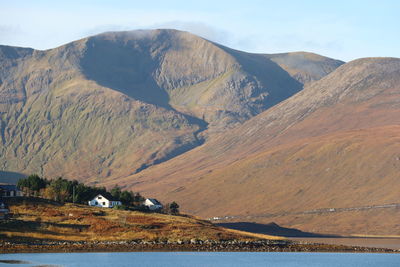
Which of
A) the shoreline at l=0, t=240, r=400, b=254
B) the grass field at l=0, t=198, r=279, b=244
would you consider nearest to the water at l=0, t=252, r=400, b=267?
the shoreline at l=0, t=240, r=400, b=254

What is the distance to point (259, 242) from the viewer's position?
14675 cm

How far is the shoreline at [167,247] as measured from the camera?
12494 cm

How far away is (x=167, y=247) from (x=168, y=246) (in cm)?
113

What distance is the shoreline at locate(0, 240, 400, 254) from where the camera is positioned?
125 m

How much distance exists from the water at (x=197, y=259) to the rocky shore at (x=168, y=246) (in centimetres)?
450

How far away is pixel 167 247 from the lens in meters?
133

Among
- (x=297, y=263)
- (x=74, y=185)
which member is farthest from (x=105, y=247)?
(x=74, y=185)

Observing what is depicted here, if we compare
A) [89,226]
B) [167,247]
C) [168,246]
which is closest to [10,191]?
[89,226]

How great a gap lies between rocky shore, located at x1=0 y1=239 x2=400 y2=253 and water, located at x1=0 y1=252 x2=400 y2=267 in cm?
450

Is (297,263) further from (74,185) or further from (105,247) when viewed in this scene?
(74,185)

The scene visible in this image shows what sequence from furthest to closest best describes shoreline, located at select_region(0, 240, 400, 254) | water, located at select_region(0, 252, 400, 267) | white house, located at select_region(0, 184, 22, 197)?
1. white house, located at select_region(0, 184, 22, 197)
2. shoreline, located at select_region(0, 240, 400, 254)
3. water, located at select_region(0, 252, 400, 267)

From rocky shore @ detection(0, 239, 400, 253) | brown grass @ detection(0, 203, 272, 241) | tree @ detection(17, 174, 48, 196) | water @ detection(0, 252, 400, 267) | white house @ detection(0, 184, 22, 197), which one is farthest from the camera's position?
tree @ detection(17, 174, 48, 196)

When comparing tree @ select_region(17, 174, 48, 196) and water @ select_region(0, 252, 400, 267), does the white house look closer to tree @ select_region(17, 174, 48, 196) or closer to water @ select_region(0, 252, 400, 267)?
tree @ select_region(17, 174, 48, 196)

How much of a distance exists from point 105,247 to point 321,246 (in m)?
42.6
